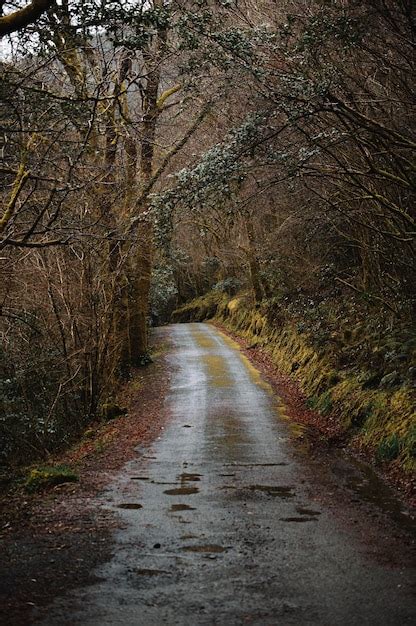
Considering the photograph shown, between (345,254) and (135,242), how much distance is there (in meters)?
7.37

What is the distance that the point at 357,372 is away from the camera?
14953 millimetres

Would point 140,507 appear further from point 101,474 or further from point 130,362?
point 130,362

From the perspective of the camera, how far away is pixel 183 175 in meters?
10.5

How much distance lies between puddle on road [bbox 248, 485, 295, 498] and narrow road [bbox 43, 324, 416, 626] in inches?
0.6

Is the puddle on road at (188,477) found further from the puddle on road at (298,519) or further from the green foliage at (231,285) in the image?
the green foliage at (231,285)

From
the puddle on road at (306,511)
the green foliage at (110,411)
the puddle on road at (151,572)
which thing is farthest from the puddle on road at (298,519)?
the green foliage at (110,411)

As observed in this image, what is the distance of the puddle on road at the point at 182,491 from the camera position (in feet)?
30.7

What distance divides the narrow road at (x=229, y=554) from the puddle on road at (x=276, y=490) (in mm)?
15

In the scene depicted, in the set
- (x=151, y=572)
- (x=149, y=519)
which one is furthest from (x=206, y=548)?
(x=149, y=519)

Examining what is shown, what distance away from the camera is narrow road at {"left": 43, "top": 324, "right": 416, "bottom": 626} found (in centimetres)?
538

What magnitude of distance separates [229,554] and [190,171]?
607 cm

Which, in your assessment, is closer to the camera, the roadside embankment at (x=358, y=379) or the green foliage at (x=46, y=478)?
the green foliage at (x=46, y=478)

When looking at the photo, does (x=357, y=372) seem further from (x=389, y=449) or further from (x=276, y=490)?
(x=276, y=490)

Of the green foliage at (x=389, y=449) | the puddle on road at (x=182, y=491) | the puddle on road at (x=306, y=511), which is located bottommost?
the puddle on road at (x=182, y=491)
